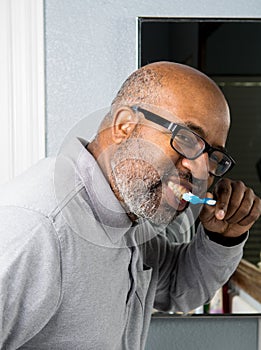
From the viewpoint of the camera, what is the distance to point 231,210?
1.29m

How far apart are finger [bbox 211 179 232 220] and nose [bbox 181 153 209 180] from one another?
24cm

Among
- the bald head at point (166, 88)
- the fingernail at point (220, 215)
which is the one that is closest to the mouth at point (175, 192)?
the bald head at point (166, 88)

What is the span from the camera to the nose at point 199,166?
3.25 ft

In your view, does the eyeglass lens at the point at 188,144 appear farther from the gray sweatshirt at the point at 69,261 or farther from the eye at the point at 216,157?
the gray sweatshirt at the point at 69,261

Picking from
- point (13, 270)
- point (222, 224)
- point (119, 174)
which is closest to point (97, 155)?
point (119, 174)

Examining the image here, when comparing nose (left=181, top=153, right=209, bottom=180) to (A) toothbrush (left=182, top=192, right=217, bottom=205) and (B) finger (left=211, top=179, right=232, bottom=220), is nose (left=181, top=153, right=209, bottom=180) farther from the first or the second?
(B) finger (left=211, top=179, right=232, bottom=220)

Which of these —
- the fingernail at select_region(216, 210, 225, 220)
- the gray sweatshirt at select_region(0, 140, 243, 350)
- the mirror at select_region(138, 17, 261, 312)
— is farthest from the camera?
the mirror at select_region(138, 17, 261, 312)

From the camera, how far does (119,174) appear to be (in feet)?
3.29

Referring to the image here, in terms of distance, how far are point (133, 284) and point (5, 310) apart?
1.06 ft

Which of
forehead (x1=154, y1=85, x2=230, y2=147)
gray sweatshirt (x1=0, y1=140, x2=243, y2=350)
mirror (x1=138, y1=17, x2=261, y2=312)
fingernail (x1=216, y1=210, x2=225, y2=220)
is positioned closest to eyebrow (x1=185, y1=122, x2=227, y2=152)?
forehead (x1=154, y1=85, x2=230, y2=147)

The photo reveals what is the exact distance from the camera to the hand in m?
1.28

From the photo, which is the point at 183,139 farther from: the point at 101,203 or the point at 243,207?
the point at 243,207

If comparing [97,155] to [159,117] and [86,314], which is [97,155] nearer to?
[159,117]

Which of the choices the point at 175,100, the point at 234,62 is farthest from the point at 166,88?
the point at 234,62
